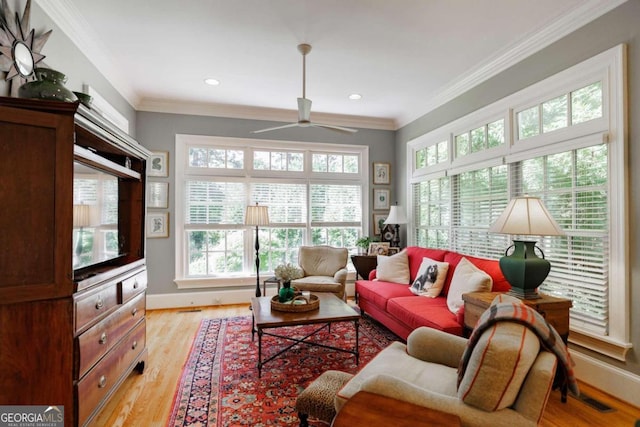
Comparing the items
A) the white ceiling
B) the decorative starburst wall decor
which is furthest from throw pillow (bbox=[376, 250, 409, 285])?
the decorative starburst wall decor

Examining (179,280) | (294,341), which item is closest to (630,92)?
(294,341)

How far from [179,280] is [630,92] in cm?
502

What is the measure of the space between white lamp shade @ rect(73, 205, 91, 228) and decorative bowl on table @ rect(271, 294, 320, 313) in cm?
157

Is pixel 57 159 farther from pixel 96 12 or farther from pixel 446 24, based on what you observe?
pixel 446 24

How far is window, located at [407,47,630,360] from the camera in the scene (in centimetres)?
222

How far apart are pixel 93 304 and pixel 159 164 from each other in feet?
10.0

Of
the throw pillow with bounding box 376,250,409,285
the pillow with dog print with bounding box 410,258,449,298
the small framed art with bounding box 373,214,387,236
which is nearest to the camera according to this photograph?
the pillow with dog print with bounding box 410,258,449,298

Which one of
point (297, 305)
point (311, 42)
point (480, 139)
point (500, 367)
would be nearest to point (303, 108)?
point (311, 42)

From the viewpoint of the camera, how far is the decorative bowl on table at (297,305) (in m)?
2.77

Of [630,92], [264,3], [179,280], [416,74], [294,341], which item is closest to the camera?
[630,92]

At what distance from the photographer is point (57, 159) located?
1.52 meters

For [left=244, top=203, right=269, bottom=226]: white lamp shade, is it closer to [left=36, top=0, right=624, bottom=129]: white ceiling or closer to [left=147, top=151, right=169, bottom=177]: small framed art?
[left=147, top=151, right=169, bottom=177]: small framed art

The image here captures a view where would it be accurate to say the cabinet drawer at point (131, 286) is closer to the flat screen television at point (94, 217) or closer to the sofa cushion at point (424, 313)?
the flat screen television at point (94, 217)

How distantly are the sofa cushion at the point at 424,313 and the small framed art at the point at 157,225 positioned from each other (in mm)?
3205
